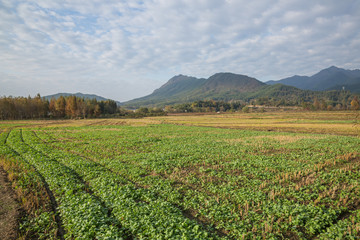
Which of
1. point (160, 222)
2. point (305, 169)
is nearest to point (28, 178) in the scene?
point (160, 222)

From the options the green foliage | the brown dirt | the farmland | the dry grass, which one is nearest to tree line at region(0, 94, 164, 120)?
the dry grass

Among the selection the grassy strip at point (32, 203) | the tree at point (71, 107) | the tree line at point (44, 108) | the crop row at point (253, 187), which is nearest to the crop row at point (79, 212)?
the grassy strip at point (32, 203)

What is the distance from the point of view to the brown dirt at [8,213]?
349 inches

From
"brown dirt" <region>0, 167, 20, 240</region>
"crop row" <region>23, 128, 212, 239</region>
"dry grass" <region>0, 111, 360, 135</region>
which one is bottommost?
"dry grass" <region>0, 111, 360, 135</region>

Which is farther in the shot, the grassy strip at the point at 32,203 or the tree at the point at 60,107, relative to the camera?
the tree at the point at 60,107

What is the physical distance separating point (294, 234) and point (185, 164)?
12.4 metres

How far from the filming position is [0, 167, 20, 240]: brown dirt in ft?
29.1

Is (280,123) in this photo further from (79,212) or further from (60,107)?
(60,107)

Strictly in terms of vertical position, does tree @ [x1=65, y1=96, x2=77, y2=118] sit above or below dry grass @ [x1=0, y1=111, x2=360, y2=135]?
above

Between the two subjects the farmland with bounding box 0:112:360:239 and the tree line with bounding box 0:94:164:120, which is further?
the tree line with bounding box 0:94:164:120

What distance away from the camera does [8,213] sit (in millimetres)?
10453

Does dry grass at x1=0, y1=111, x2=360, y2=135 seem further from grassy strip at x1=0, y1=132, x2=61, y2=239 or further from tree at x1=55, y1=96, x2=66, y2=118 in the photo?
grassy strip at x1=0, y1=132, x2=61, y2=239

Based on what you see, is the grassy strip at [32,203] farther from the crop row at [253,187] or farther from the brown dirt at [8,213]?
the crop row at [253,187]

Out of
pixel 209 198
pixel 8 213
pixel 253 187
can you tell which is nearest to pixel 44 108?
pixel 8 213
